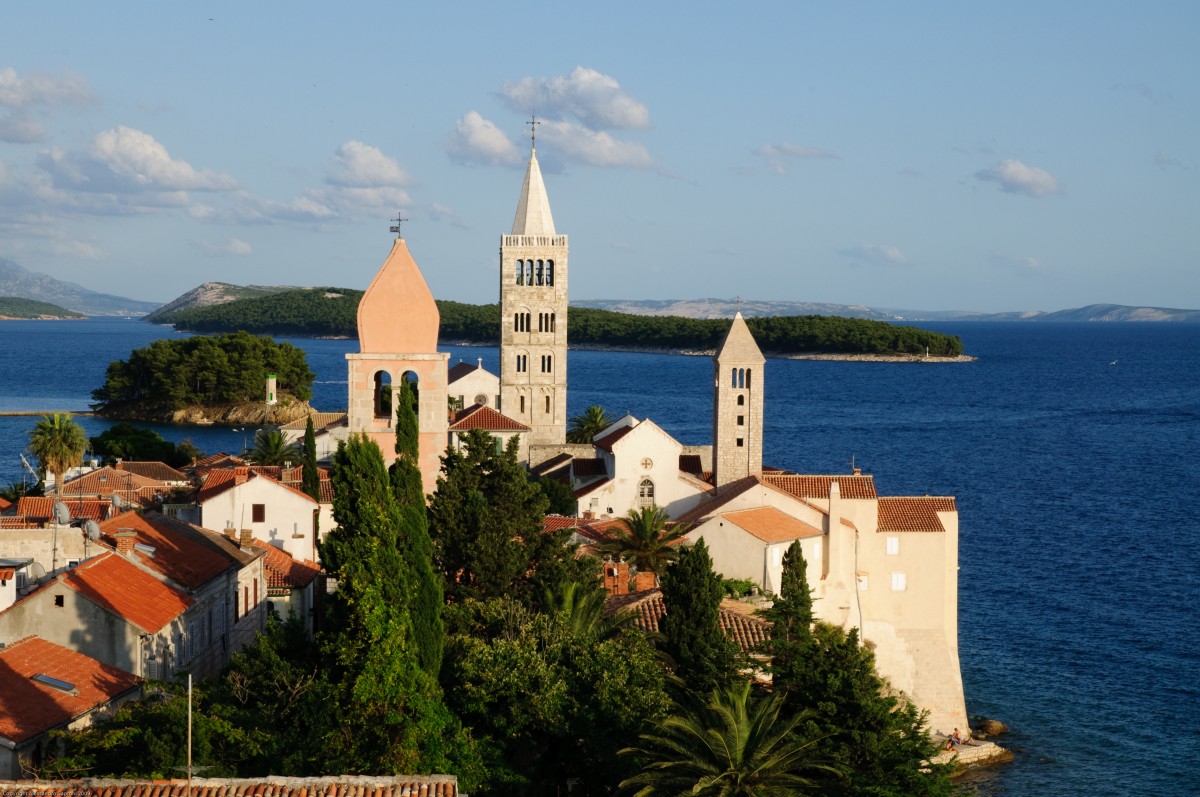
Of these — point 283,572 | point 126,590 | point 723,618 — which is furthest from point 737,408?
point 126,590

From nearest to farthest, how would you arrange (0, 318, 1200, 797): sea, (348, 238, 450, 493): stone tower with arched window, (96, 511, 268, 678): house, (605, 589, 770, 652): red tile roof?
(96, 511, 268, 678): house → (605, 589, 770, 652): red tile roof → (348, 238, 450, 493): stone tower with arched window → (0, 318, 1200, 797): sea

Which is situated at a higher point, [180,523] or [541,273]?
[541,273]

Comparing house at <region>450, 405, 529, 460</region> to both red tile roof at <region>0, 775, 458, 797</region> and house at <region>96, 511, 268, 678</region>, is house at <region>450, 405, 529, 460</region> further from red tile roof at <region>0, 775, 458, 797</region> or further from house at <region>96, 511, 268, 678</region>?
red tile roof at <region>0, 775, 458, 797</region>

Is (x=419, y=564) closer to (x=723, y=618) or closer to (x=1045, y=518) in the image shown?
(x=723, y=618)

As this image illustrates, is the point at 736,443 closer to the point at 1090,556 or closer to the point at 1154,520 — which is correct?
the point at 1090,556

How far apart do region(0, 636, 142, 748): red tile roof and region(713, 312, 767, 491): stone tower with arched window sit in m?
31.0

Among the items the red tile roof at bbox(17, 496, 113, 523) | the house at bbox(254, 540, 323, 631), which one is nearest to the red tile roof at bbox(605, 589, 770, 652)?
the house at bbox(254, 540, 323, 631)

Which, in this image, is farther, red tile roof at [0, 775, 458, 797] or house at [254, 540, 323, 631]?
house at [254, 540, 323, 631]

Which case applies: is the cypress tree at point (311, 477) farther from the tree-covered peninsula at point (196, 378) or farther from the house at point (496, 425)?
the tree-covered peninsula at point (196, 378)

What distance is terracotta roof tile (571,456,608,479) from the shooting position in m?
56.2

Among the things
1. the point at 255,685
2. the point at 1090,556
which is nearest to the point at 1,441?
the point at 1090,556

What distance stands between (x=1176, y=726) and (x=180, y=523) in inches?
1068

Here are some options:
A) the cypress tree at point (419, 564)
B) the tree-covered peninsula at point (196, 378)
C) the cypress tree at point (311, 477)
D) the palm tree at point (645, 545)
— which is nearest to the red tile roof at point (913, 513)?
the palm tree at point (645, 545)

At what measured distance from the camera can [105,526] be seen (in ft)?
104
